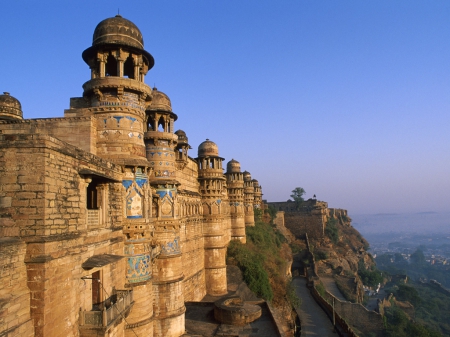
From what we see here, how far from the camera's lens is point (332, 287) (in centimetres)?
4175

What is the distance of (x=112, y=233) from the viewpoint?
404 inches

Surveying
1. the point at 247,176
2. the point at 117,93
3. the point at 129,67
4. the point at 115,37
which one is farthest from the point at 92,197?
the point at 247,176

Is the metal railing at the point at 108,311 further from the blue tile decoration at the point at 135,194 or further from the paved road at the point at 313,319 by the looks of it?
the paved road at the point at 313,319

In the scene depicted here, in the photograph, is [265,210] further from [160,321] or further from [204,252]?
[160,321]

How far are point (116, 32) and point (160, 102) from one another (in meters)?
3.78

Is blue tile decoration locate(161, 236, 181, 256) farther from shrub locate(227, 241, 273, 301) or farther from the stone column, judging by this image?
shrub locate(227, 241, 273, 301)

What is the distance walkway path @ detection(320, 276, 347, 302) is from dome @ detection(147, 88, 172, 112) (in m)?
31.8

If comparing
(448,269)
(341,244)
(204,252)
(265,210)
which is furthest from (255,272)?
Answer: (448,269)

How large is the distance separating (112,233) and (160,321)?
581cm

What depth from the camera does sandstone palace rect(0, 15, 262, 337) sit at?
6570 millimetres

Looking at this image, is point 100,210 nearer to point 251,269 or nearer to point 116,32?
point 116,32

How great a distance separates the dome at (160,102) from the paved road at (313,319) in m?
16.7

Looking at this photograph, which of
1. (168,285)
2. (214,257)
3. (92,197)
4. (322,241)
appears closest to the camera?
(92,197)

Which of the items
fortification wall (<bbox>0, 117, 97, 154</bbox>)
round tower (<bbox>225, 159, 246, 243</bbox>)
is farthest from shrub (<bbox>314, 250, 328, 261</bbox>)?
fortification wall (<bbox>0, 117, 97, 154</bbox>)
